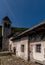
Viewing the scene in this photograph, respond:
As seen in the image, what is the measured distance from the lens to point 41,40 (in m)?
9.29

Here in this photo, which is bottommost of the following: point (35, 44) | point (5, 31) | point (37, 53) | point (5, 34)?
point (37, 53)

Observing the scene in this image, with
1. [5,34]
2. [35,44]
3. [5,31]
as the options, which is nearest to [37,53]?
[35,44]

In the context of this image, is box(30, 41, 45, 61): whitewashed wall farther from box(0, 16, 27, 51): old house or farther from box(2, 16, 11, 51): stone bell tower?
box(2, 16, 11, 51): stone bell tower

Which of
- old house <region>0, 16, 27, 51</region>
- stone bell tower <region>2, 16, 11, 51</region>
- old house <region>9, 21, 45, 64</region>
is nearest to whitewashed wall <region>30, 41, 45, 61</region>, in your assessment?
old house <region>9, 21, 45, 64</region>

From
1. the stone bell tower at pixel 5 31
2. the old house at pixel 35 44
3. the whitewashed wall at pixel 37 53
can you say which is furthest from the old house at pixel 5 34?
the whitewashed wall at pixel 37 53

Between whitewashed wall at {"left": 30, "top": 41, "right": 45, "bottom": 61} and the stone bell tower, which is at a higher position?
the stone bell tower

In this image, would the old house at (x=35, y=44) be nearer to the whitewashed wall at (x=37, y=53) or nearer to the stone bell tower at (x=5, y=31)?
the whitewashed wall at (x=37, y=53)

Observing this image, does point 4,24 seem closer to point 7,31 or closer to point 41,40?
point 7,31

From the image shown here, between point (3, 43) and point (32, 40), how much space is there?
17.0 metres

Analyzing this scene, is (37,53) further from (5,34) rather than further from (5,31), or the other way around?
(5,31)

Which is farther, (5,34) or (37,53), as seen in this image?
(5,34)

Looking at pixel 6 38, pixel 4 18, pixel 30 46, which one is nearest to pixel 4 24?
pixel 4 18

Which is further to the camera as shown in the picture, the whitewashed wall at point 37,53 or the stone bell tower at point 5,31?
the stone bell tower at point 5,31

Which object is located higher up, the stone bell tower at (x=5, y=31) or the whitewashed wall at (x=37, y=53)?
the stone bell tower at (x=5, y=31)
